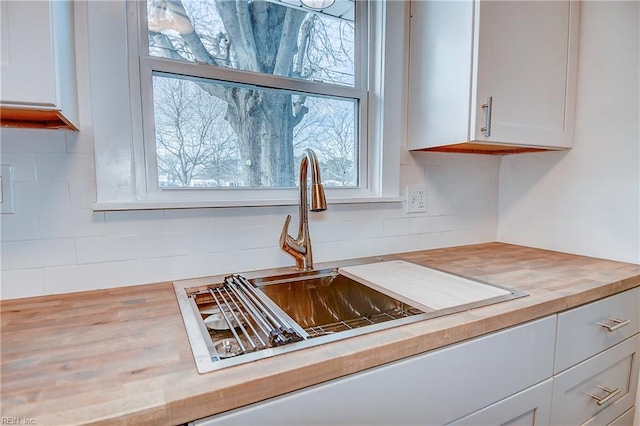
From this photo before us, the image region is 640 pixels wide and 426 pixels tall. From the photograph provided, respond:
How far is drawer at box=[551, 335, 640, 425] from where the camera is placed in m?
0.94

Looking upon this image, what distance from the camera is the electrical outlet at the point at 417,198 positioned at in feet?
4.69

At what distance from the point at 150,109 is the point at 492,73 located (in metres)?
1.09

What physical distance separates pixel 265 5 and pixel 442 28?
63 centimetres

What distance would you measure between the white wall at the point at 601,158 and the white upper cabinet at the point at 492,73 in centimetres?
6

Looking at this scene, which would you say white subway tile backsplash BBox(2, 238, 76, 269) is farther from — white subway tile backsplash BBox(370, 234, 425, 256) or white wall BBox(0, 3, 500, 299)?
white subway tile backsplash BBox(370, 234, 425, 256)

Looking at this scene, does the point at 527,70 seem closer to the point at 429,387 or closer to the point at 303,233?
the point at 303,233

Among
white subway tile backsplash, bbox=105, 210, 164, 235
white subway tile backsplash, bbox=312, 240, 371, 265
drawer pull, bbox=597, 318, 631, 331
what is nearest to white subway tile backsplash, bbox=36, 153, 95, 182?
white subway tile backsplash, bbox=105, 210, 164, 235

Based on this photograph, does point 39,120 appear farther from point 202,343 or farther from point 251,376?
point 251,376

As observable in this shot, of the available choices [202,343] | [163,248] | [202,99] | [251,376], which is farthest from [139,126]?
[251,376]

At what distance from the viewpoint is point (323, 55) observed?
1.31 metres

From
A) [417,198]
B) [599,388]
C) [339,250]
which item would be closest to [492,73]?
[417,198]

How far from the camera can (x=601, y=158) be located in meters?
1.32

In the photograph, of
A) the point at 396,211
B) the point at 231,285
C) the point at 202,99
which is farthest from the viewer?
the point at 396,211

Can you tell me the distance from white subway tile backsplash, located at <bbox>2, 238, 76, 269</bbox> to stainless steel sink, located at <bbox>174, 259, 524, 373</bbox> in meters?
0.29
